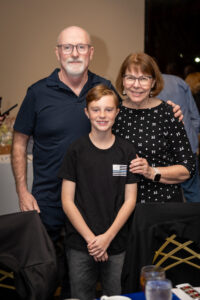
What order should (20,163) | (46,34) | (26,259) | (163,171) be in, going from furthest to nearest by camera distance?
(46,34)
(20,163)
(163,171)
(26,259)

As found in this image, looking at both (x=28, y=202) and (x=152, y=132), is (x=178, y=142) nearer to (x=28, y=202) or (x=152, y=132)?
(x=152, y=132)

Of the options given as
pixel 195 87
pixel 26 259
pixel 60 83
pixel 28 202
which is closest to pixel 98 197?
pixel 28 202

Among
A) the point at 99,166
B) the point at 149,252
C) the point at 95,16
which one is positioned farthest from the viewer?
the point at 95,16

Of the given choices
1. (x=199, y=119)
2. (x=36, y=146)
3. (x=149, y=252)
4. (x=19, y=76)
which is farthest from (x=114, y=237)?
(x=19, y=76)

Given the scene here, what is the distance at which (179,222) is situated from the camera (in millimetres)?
1452

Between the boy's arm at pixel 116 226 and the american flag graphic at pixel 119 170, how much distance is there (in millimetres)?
72

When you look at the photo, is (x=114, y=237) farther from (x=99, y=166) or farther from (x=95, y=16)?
(x=95, y=16)

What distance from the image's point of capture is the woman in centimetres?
193

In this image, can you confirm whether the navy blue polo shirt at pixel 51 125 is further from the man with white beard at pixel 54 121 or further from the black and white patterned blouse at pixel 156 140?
the black and white patterned blouse at pixel 156 140

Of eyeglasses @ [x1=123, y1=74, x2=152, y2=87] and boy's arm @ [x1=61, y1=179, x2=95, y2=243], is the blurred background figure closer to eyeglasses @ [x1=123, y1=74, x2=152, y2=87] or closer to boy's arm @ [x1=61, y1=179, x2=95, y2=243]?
eyeglasses @ [x1=123, y1=74, x2=152, y2=87]

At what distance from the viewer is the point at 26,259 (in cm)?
136

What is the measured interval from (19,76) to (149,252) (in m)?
3.73

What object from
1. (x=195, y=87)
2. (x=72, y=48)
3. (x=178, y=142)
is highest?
(x=195, y=87)

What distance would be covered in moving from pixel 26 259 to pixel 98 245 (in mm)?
522
